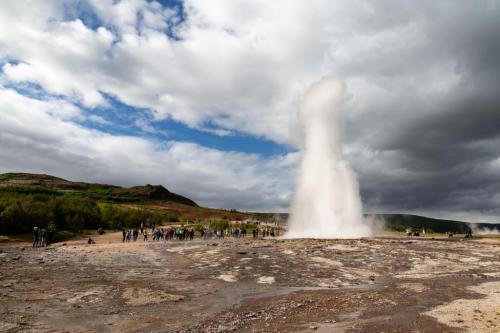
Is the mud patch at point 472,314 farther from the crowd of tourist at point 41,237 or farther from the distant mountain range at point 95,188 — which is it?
the distant mountain range at point 95,188

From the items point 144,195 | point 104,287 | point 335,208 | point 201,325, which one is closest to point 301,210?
point 335,208

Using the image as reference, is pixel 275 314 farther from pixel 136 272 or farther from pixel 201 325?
pixel 136 272

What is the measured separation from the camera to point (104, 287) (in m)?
16.6

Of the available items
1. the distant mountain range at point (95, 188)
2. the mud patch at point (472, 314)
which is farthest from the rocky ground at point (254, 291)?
the distant mountain range at point (95, 188)

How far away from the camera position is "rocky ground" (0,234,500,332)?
11555mm

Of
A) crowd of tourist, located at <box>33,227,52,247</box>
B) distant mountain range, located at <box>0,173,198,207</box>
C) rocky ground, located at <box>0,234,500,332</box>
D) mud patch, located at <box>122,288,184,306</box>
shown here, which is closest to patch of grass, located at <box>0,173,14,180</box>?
distant mountain range, located at <box>0,173,198,207</box>

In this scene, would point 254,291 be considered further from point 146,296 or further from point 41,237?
point 41,237

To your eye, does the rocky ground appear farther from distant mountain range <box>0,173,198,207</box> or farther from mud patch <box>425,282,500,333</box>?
distant mountain range <box>0,173,198,207</box>

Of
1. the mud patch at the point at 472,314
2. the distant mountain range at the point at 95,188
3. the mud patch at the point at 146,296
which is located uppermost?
the distant mountain range at the point at 95,188

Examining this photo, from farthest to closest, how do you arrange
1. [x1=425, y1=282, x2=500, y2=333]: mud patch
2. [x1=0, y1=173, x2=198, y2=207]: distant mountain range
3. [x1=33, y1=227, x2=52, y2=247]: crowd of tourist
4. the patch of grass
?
the patch of grass → [x1=0, y1=173, x2=198, y2=207]: distant mountain range → [x1=33, y1=227, x2=52, y2=247]: crowd of tourist → [x1=425, y1=282, x2=500, y2=333]: mud patch

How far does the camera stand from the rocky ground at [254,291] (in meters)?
11.6

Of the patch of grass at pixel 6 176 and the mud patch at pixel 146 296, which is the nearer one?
the mud patch at pixel 146 296

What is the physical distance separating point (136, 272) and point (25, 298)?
7098mm

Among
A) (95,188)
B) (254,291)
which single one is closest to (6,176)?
(95,188)
